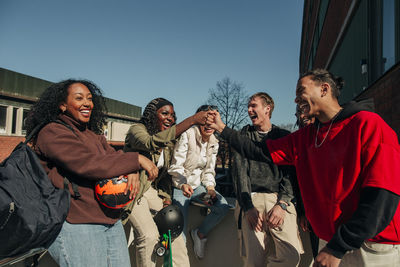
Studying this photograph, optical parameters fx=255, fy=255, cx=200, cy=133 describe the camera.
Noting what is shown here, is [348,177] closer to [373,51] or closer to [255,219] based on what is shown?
[255,219]

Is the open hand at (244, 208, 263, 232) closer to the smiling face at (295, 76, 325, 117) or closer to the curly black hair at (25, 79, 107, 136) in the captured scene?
the smiling face at (295, 76, 325, 117)

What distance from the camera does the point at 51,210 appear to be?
1.76 metres

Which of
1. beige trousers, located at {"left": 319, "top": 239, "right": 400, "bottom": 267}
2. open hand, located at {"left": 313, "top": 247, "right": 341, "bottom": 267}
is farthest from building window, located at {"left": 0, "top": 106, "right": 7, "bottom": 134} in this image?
beige trousers, located at {"left": 319, "top": 239, "right": 400, "bottom": 267}

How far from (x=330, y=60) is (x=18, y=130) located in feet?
69.6

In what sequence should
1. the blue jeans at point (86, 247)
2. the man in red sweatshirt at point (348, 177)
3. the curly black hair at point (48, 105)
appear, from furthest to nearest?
the curly black hair at point (48, 105), the blue jeans at point (86, 247), the man in red sweatshirt at point (348, 177)

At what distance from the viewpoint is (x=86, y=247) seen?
1.97m

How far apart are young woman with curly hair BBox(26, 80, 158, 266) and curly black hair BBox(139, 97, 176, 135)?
1.49 metres

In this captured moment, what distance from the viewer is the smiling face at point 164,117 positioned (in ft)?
12.9

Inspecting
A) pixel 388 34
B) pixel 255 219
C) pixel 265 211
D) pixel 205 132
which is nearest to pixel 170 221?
Result: pixel 255 219

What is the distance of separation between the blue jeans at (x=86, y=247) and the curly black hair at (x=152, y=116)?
1.90 metres

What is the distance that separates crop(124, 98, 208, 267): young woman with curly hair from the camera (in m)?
3.05

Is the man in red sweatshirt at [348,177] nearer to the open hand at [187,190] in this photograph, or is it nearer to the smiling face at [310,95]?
the smiling face at [310,95]

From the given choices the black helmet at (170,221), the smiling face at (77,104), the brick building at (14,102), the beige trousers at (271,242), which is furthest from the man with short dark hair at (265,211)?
the brick building at (14,102)

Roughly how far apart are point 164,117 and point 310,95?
7.61 ft
